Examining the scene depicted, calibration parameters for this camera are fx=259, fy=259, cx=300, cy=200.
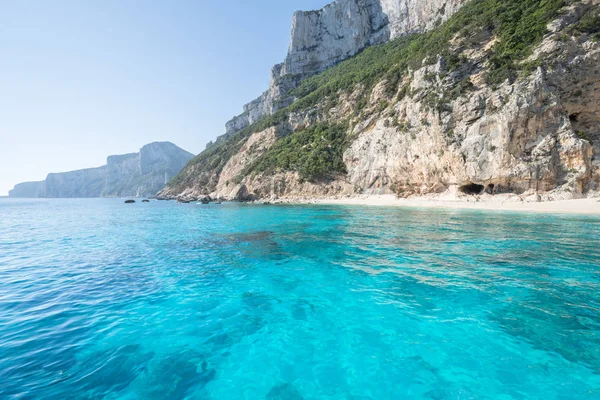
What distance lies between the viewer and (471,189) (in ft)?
129

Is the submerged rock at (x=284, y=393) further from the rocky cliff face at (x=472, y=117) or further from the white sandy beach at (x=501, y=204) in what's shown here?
the rocky cliff face at (x=472, y=117)

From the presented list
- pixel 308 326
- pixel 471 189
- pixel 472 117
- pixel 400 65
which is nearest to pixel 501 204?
pixel 471 189

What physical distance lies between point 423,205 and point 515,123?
49.4 ft

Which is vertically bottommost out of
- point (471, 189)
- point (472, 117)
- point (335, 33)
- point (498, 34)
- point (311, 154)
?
point (471, 189)

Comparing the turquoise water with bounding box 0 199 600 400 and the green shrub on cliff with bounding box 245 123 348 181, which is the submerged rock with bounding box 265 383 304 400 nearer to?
the turquoise water with bounding box 0 199 600 400

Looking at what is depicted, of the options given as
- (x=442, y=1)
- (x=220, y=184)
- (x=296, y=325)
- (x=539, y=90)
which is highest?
(x=442, y=1)

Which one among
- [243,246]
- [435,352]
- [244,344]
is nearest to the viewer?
[435,352]

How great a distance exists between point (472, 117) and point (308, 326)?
141ft

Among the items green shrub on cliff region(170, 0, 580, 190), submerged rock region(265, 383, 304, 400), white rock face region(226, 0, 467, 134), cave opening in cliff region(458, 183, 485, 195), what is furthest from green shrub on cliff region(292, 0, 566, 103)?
submerged rock region(265, 383, 304, 400)

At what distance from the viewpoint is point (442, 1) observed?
74.2m

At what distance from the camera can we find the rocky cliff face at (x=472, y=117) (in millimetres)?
31286

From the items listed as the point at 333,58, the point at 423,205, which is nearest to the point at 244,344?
the point at 423,205

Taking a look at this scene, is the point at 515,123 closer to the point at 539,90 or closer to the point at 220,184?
the point at 539,90

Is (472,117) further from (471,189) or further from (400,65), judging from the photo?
(400,65)
